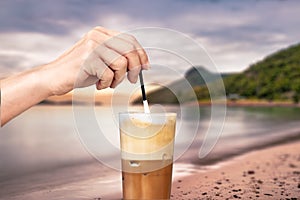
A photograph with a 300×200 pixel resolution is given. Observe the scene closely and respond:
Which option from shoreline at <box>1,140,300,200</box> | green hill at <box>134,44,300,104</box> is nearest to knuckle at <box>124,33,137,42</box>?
shoreline at <box>1,140,300,200</box>

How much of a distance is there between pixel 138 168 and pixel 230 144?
550 cm

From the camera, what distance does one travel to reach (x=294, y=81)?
25250 millimetres

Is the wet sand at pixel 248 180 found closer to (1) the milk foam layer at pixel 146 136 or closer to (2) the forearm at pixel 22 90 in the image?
(1) the milk foam layer at pixel 146 136

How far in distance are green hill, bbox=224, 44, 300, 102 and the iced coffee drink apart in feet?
68.1

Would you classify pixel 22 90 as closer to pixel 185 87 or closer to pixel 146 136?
pixel 146 136

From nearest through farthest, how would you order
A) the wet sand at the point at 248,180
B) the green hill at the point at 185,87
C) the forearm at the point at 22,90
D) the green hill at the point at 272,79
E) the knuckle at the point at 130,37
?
the knuckle at the point at 130,37 < the forearm at the point at 22,90 < the green hill at the point at 185,87 < the wet sand at the point at 248,180 < the green hill at the point at 272,79

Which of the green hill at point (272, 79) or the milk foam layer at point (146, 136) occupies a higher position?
the green hill at point (272, 79)

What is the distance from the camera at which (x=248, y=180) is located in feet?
12.2

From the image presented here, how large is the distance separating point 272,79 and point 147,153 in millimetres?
25370

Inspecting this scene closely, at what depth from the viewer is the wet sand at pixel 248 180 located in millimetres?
3021

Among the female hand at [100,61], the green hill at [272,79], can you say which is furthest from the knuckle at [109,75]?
the green hill at [272,79]

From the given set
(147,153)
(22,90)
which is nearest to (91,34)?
(22,90)

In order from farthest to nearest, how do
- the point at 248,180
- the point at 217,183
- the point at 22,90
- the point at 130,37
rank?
the point at 248,180, the point at 217,183, the point at 22,90, the point at 130,37

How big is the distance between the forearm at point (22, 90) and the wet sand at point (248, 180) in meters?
1.57
